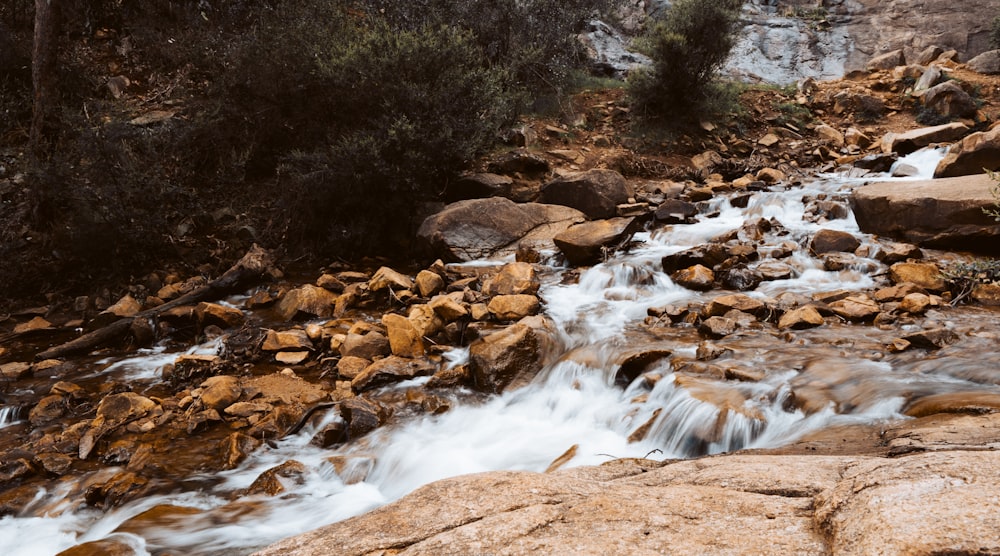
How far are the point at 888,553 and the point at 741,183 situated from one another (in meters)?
9.91

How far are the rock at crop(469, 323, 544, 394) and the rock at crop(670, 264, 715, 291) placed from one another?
2193 millimetres

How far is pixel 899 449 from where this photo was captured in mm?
2367

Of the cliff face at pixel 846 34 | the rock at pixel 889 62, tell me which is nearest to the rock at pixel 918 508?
the rock at pixel 889 62

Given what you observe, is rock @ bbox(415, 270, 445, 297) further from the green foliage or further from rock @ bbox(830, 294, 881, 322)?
the green foliage

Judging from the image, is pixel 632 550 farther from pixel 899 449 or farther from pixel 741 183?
pixel 741 183

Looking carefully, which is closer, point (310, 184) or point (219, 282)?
point (219, 282)

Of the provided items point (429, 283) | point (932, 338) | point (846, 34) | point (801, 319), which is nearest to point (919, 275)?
point (801, 319)

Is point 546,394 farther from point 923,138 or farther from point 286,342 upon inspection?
point 923,138

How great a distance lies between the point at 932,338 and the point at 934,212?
3185mm

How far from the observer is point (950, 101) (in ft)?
39.8

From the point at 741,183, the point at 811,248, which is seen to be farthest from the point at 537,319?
the point at 741,183

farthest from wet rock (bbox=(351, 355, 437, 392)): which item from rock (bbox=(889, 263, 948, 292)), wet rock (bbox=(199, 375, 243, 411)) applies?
rock (bbox=(889, 263, 948, 292))

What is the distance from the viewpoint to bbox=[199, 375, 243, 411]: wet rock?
454cm

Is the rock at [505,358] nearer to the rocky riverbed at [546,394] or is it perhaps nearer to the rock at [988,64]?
the rocky riverbed at [546,394]
